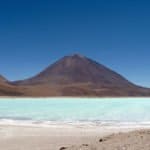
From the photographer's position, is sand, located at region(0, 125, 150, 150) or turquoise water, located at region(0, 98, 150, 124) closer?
sand, located at region(0, 125, 150, 150)

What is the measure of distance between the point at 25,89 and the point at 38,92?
586 cm

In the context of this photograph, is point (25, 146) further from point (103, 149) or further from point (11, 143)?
point (103, 149)

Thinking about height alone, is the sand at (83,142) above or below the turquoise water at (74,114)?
below

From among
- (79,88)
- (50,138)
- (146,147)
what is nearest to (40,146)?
(50,138)

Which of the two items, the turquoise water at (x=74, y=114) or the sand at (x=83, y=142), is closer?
the sand at (x=83, y=142)

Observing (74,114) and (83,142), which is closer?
(83,142)

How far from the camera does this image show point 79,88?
132 metres

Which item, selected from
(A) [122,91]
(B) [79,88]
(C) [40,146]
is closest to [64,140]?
(C) [40,146]

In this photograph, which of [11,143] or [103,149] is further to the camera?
[11,143]

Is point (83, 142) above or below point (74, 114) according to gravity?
below

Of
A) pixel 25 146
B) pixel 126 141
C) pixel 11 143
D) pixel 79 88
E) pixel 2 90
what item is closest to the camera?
pixel 126 141

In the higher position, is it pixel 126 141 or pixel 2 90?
pixel 2 90

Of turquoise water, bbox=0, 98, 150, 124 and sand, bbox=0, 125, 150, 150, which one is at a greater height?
turquoise water, bbox=0, 98, 150, 124

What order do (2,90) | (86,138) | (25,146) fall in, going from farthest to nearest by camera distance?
(2,90) < (86,138) < (25,146)
